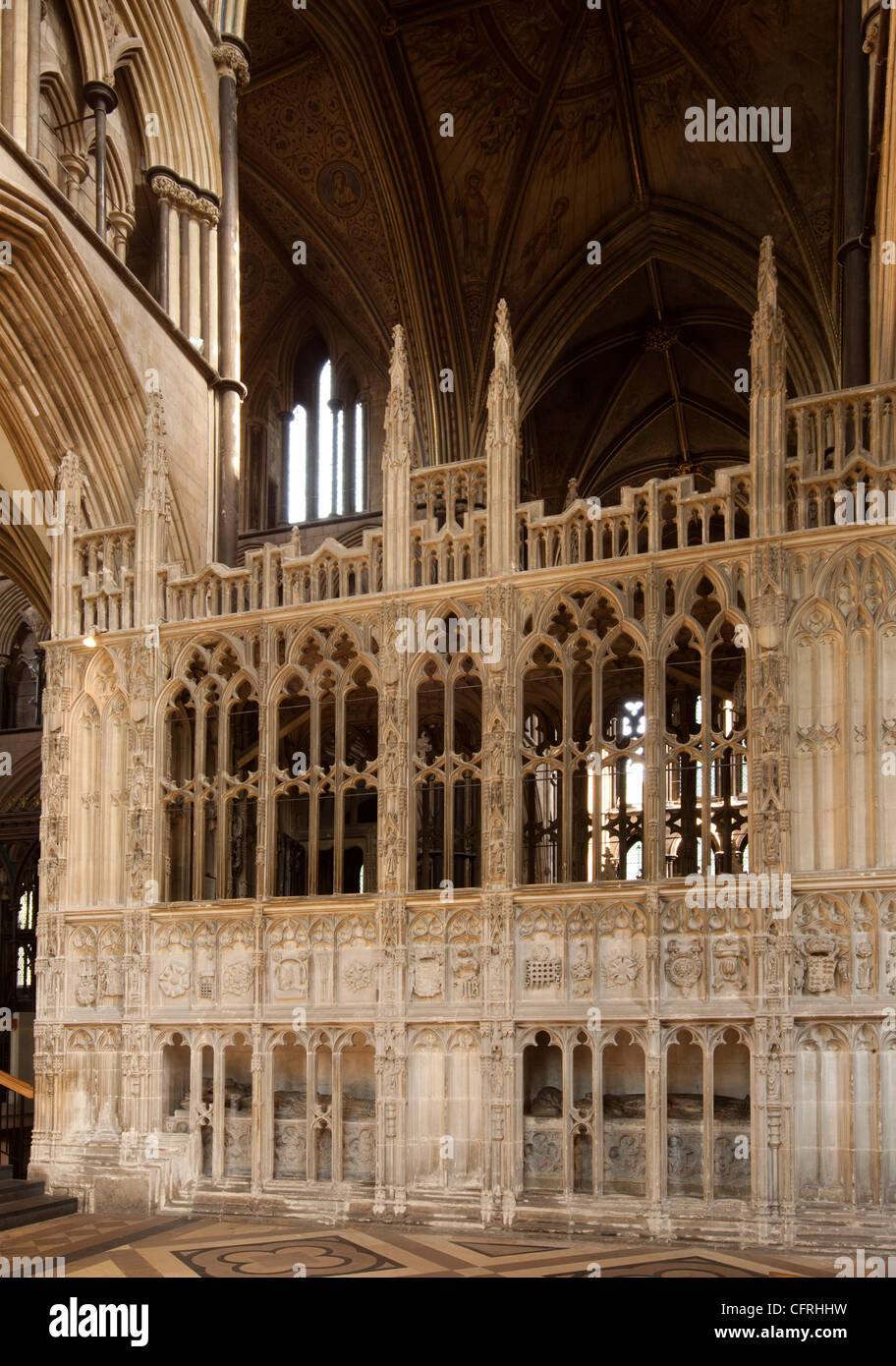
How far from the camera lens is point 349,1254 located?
31.5 feet

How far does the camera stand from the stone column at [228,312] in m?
15.6

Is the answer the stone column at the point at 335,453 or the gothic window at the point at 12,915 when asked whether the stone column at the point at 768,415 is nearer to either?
the gothic window at the point at 12,915

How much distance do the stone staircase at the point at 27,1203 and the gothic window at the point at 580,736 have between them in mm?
4749

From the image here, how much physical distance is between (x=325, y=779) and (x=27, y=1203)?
4207 mm

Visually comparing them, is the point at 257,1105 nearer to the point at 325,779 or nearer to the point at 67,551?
the point at 325,779

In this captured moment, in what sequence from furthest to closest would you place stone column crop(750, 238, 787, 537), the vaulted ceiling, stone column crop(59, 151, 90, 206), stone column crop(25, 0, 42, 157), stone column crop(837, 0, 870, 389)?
1. the vaulted ceiling
2. stone column crop(837, 0, 870, 389)
3. stone column crop(59, 151, 90, 206)
4. stone column crop(25, 0, 42, 157)
5. stone column crop(750, 238, 787, 537)

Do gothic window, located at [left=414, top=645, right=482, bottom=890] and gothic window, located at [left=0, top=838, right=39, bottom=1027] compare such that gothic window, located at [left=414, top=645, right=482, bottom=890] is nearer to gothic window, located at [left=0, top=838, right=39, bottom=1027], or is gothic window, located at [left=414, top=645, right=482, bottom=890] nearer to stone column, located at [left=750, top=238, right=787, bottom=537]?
stone column, located at [left=750, top=238, right=787, bottom=537]

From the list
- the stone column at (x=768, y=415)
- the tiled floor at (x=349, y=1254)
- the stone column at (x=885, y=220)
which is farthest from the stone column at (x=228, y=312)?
the tiled floor at (x=349, y=1254)

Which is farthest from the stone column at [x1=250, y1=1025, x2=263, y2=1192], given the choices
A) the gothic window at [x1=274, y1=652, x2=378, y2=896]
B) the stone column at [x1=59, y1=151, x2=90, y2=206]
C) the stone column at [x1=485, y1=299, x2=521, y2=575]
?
the stone column at [x1=59, y1=151, x2=90, y2=206]

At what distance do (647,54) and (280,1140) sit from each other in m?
17.1

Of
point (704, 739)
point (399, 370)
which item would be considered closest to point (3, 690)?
point (399, 370)

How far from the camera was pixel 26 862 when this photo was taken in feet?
69.7

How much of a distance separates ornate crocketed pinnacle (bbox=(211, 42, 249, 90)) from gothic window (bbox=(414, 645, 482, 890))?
776 cm

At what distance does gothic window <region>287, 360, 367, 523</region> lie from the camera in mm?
23500
